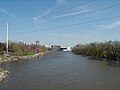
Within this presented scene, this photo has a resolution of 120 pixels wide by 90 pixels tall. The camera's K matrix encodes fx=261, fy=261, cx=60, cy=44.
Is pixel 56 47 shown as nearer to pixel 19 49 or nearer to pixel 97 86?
pixel 19 49

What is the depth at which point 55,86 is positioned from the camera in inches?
715

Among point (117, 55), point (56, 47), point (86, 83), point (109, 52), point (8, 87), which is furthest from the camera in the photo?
A: point (56, 47)

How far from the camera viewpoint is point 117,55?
47.2 m

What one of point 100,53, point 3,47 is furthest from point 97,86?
point 3,47

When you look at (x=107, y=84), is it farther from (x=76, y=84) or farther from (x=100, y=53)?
(x=100, y=53)

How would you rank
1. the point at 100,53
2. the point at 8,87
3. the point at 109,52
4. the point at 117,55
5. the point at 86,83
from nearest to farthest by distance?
the point at 8,87 < the point at 86,83 < the point at 117,55 < the point at 109,52 < the point at 100,53

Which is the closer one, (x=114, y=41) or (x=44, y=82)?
(x=44, y=82)

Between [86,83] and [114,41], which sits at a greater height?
[114,41]

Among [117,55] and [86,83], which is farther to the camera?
[117,55]

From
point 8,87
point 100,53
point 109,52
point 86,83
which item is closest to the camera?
point 8,87

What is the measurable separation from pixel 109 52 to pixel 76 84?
33.5 meters

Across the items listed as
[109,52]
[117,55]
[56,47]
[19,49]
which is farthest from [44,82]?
[56,47]

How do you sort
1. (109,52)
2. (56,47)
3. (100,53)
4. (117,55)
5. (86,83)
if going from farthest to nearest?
(56,47), (100,53), (109,52), (117,55), (86,83)

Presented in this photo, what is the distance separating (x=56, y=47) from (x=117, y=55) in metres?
142
